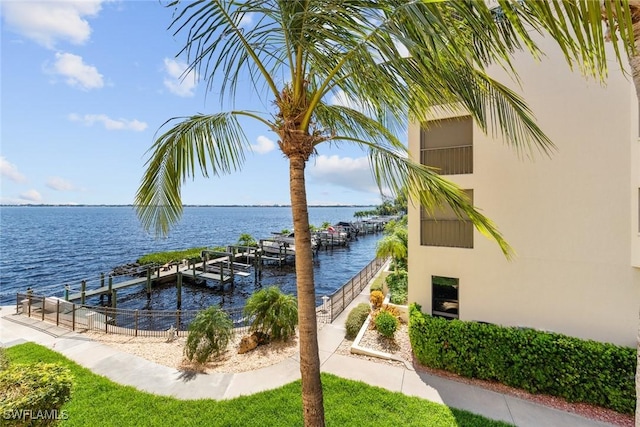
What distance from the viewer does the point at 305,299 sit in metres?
3.61

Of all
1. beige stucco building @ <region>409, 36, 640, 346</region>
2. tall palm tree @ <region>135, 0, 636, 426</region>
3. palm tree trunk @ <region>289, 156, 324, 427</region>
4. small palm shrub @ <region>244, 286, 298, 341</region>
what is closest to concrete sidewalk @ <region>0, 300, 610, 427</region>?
small palm shrub @ <region>244, 286, 298, 341</region>

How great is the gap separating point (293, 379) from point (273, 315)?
93.1 inches

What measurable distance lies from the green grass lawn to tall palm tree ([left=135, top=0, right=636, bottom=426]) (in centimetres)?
235

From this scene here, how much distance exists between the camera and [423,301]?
344 inches

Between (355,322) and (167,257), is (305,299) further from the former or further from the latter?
(167,257)

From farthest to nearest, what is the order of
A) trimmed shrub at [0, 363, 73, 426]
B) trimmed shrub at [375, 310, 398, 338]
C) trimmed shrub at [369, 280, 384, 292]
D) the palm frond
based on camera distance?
trimmed shrub at [369, 280, 384, 292] < trimmed shrub at [375, 310, 398, 338] < the palm frond < trimmed shrub at [0, 363, 73, 426]

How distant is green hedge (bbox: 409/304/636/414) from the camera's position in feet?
19.5

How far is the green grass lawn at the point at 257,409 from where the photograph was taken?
5246 mm

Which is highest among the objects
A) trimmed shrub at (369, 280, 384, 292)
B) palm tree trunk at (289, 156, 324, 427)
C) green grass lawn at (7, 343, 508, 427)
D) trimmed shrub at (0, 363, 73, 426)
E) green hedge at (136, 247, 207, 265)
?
palm tree trunk at (289, 156, 324, 427)

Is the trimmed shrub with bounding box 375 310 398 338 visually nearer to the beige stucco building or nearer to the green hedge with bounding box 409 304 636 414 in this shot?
the green hedge with bounding box 409 304 636 414

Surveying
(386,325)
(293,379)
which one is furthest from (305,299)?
(386,325)

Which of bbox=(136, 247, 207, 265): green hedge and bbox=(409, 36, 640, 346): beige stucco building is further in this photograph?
bbox=(136, 247, 207, 265): green hedge

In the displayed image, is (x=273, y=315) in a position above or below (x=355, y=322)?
above

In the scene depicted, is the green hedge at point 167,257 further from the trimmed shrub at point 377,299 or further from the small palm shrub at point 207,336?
the trimmed shrub at point 377,299
